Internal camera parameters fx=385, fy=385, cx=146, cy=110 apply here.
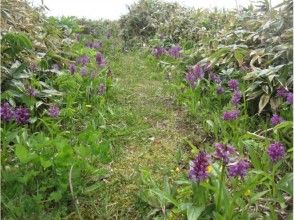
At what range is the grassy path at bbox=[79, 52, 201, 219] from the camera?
2.20 metres

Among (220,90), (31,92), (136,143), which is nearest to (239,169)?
(136,143)

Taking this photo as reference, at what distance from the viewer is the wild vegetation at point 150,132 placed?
1991 millimetres

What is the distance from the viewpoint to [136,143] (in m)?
3.10

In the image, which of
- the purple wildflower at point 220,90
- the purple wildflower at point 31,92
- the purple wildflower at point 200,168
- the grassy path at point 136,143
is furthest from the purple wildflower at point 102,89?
the purple wildflower at point 200,168

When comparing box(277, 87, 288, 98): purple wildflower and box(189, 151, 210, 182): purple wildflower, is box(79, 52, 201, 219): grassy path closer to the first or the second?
box(189, 151, 210, 182): purple wildflower

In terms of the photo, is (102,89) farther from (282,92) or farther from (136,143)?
(282,92)

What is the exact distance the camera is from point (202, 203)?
6.34ft

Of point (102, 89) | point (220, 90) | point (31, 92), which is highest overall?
point (31, 92)

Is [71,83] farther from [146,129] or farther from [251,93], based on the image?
[251,93]

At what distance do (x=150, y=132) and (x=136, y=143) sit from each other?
0.27 metres

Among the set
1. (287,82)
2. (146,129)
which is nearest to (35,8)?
(146,129)

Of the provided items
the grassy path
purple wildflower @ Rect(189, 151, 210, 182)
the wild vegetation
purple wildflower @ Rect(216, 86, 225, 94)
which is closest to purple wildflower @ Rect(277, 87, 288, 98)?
the wild vegetation

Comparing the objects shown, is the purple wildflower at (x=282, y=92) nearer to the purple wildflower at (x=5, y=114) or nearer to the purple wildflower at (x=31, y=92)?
the purple wildflower at (x=31, y=92)

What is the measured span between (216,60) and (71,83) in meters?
1.85
